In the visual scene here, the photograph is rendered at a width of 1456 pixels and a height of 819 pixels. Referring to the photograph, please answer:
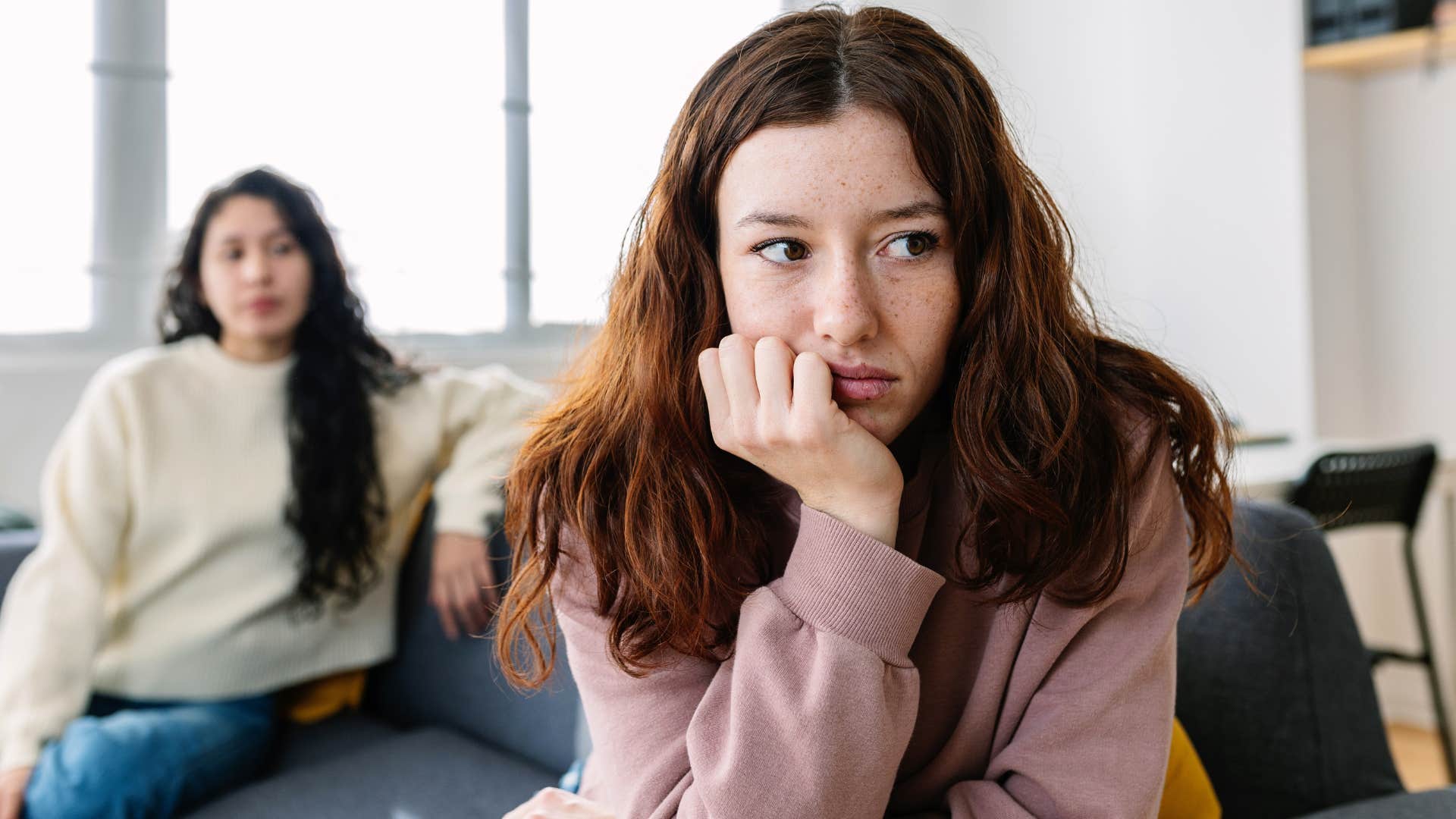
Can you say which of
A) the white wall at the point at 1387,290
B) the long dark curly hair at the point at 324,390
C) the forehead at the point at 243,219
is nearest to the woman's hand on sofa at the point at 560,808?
the long dark curly hair at the point at 324,390

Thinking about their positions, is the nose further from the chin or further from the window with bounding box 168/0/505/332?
the window with bounding box 168/0/505/332

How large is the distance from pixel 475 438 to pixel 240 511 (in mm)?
387

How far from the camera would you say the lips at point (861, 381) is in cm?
84

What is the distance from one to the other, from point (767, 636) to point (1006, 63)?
3.50 metres

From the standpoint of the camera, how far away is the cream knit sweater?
172cm

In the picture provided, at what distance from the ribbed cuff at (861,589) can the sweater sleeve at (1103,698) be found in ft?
0.37

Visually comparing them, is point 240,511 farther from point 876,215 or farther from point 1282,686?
point 1282,686

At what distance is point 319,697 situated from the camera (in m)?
1.92

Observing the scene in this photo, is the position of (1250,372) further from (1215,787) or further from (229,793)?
(229,793)

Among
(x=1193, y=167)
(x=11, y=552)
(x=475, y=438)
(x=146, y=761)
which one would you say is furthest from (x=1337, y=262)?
(x=11, y=552)

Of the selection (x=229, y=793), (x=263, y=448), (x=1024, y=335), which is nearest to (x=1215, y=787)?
(x=1024, y=335)

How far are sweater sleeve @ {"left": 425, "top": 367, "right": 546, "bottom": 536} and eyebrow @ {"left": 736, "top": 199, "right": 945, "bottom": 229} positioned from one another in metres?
1.06

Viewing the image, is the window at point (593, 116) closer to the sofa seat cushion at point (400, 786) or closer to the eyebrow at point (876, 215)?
the sofa seat cushion at point (400, 786)

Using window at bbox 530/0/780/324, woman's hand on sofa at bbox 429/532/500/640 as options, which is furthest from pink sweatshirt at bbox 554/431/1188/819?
window at bbox 530/0/780/324
